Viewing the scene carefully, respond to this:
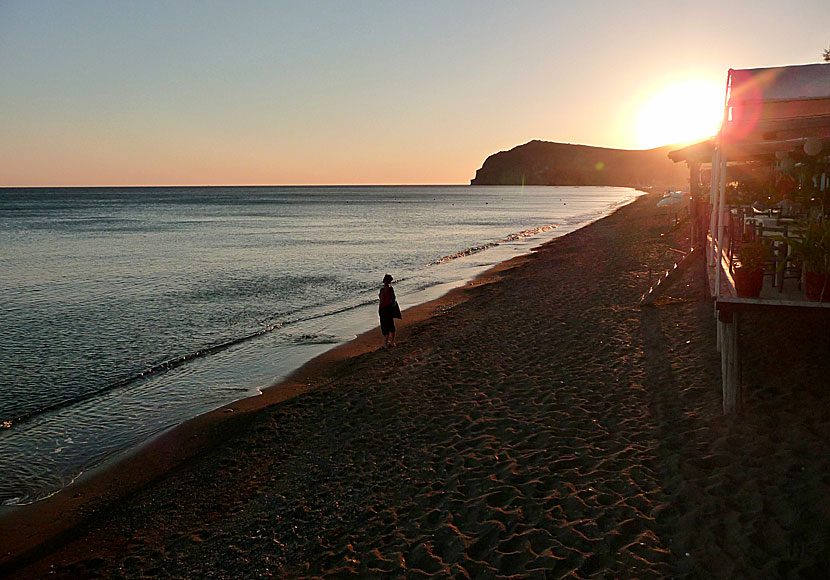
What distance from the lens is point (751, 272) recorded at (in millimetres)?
6965

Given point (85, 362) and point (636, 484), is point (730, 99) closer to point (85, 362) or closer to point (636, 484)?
point (636, 484)

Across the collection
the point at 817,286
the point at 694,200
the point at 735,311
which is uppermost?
the point at 694,200

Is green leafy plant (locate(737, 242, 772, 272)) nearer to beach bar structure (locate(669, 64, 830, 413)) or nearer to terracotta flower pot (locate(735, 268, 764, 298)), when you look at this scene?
terracotta flower pot (locate(735, 268, 764, 298))

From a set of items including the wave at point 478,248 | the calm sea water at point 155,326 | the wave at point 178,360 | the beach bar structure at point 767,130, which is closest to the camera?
the beach bar structure at point 767,130

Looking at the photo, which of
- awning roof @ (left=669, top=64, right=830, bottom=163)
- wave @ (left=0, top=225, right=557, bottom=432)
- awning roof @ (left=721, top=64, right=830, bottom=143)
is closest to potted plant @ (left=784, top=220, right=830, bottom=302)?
awning roof @ (left=669, top=64, right=830, bottom=163)

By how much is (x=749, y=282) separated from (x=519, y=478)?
11.8 feet

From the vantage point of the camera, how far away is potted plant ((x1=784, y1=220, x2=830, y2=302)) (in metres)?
6.74

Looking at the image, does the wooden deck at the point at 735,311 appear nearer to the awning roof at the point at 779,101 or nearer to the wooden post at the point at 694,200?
the awning roof at the point at 779,101

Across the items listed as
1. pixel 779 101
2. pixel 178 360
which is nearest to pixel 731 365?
pixel 779 101

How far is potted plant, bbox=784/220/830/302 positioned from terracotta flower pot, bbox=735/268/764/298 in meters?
0.50

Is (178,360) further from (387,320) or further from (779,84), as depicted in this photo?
(779,84)

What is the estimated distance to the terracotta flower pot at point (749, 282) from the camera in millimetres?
6961

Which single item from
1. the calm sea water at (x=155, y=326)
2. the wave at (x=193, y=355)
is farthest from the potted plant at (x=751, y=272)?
the wave at (x=193, y=355)

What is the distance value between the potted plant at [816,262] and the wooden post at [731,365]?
85 cm
